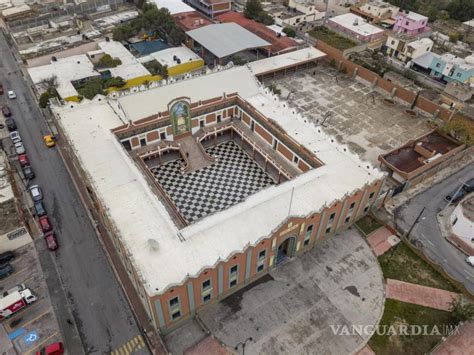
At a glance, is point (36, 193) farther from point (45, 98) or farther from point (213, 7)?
point (213, 7)

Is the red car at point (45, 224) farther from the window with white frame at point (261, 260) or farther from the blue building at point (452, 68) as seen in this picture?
the blue building at point (452, 68)

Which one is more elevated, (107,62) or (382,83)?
(107,62)

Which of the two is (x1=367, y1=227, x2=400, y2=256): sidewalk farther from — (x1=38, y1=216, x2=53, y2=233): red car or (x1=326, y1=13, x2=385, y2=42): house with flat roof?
(x1=326, y1=13, x2=385, y2=42): house with flat roof

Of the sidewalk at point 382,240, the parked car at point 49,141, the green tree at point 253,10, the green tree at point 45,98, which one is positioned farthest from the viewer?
the green tree at point 253,10

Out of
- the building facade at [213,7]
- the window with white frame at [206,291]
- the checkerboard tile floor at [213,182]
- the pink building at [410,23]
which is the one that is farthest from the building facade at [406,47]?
the window with white frame at [206,291]

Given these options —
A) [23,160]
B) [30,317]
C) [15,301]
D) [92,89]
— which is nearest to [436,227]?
[30,317]
